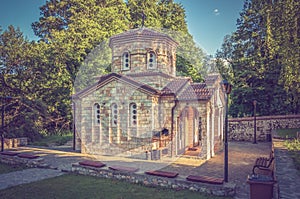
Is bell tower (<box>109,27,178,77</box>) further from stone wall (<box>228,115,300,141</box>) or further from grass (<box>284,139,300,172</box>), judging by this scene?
grass (<box>284,139,300,172</box>)

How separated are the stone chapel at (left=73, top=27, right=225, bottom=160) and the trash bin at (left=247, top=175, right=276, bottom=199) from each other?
6.65 m

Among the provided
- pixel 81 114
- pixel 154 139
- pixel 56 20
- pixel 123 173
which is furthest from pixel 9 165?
pixel 56 20

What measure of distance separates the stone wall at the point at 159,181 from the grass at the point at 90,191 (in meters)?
0.24

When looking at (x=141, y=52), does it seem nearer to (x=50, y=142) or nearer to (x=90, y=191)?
(x=90, y=191)

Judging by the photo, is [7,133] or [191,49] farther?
[191,49]

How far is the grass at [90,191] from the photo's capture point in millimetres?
7287

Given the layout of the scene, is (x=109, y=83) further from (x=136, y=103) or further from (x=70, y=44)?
(x=70, y=44)

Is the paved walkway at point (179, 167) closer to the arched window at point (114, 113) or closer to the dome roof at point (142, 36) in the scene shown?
the arched window at point (114, 113)

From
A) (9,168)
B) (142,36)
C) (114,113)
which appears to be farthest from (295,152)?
(9,168)

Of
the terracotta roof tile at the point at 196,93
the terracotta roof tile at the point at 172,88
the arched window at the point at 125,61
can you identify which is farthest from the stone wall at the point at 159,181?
the arched window at the point at 125,61

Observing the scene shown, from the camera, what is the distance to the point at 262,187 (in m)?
6.18

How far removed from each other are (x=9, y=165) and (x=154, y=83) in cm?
1004

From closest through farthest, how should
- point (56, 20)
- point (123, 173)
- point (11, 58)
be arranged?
point (123, 173) < point (11, 58) < point (56, 20)

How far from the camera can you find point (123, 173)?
911 centimetres
